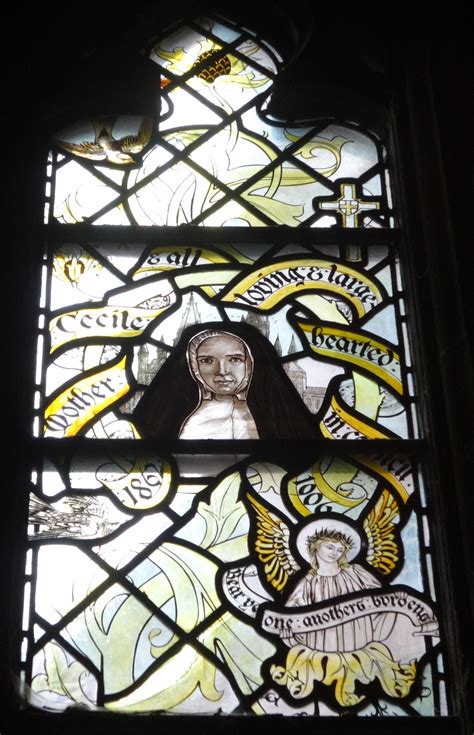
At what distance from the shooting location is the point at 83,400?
470 cm

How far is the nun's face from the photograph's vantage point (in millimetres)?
4766

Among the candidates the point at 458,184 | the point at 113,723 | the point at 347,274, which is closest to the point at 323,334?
the point at 347,274

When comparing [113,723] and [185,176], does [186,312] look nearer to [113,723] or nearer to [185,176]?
[185,176]

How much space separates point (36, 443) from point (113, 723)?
94 centimetres

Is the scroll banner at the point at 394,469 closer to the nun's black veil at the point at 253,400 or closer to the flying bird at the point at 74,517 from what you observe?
the nun's black veil at the point at 253,400

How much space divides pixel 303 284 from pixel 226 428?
0.64 meters

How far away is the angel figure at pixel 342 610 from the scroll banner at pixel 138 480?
268mm

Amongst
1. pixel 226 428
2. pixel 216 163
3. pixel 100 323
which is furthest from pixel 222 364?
pixel 216 163

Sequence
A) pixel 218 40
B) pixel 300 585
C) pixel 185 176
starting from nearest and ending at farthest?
1. pixel 300 585
2. pixel 185 176
3. pixel 218 40

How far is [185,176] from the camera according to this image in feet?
Result: 17.6

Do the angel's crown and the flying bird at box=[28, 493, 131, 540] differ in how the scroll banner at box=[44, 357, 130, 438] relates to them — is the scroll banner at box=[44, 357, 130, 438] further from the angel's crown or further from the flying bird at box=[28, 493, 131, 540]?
the angel's crown

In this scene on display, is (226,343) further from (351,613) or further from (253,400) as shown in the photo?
(351,613)

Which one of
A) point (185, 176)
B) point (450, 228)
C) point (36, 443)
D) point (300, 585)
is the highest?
point (185, 176)

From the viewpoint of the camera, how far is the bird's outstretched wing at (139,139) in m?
5.45
